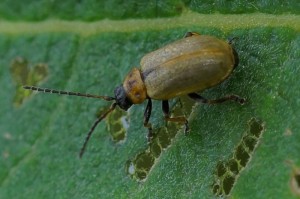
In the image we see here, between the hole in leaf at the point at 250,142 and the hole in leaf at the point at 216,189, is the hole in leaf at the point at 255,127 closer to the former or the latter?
the hole in leaf at the point at 250,142

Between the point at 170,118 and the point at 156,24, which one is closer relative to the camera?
the point at 170,118

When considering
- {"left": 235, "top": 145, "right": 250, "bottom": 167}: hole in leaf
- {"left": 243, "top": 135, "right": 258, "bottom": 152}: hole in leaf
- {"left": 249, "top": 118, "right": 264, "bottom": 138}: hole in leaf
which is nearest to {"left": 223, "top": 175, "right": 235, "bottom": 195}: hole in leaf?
{"left": 235, "top": 145, "right": 250, "bottom": 167}: hole in leaf

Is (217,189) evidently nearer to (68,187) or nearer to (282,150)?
(282,150)

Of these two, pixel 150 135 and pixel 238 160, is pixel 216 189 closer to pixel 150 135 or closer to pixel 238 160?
pixel 238 160

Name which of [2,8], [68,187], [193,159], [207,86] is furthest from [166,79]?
[2,8]

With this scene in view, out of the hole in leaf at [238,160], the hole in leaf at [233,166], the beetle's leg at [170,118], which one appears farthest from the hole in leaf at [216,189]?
the beetle's leg at [170,118]

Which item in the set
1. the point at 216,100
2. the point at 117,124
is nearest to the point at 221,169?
the point at 216,100
